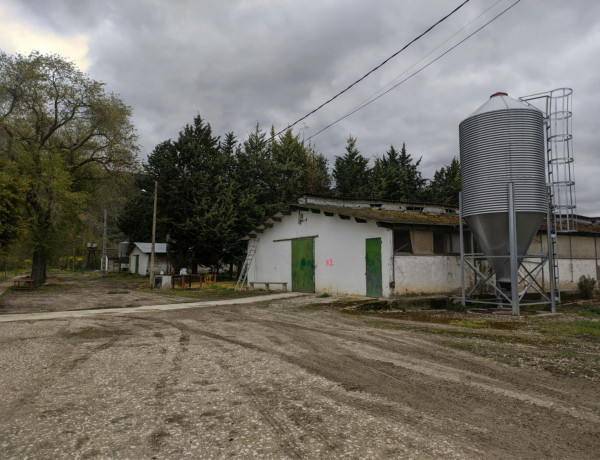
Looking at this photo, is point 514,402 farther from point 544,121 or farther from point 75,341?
point 544,121

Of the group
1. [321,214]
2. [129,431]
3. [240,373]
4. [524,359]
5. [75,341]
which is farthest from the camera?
[321,214]

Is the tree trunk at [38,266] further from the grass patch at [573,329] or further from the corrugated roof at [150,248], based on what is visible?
the grass patch at [573,329]

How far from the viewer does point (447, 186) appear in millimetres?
43344

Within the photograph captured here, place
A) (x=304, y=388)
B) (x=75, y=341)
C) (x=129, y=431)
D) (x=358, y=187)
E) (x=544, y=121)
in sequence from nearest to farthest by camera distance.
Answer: (x=129, y=431)
(x=304, y=388)
(x=75, y=341)
(x=544, y=121)
(x=358, y=187)

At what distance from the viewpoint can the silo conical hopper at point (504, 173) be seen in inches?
526

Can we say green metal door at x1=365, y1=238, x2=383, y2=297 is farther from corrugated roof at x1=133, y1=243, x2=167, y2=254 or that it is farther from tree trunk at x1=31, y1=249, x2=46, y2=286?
corrugated roof at x1=133, y1=243, x2=167, y2=254

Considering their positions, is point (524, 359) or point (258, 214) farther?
point (258, 214)

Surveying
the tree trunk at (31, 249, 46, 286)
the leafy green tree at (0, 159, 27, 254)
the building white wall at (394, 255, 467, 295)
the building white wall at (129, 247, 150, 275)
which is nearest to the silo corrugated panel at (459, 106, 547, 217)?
the building white wall at (394, 255, 467, 295)

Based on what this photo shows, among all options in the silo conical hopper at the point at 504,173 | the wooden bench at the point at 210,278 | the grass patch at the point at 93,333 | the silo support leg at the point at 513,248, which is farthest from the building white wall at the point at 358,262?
the grass patch at the point at 93,333

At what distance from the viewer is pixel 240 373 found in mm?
5930

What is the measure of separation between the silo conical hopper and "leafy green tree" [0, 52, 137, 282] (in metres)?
21.9

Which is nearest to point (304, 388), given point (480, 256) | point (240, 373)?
point (240, 373)

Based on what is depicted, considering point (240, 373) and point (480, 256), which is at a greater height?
point (480, 256)

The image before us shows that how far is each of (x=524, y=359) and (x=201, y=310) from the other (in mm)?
10407
